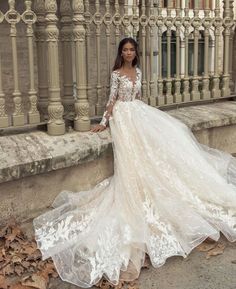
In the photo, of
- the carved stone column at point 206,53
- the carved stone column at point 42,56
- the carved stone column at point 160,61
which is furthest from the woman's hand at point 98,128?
the carved stone column at point 206,53

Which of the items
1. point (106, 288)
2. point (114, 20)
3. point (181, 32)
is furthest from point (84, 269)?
point (181, 32)

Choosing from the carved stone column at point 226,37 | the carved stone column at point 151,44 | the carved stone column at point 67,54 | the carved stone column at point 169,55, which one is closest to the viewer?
the carved stone column at point 67,54

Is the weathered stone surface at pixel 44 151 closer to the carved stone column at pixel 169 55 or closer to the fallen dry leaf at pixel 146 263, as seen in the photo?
the fallen dry leaf at pixel 146 263

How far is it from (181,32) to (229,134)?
4.38ft

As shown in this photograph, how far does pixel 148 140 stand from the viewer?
4125mm

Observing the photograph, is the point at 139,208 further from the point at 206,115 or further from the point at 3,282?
the point at 206,115

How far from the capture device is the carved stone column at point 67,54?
162 inches

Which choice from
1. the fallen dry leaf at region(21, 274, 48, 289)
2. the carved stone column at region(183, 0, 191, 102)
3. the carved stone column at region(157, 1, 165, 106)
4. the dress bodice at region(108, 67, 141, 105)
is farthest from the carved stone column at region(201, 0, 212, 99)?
the fallen dry leaf at region(21, 274, 48, 289)

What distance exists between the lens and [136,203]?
3.74 m

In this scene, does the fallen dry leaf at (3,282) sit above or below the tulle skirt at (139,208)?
below

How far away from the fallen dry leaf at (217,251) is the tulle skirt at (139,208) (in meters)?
0.11

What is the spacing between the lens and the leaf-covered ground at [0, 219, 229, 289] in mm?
3104

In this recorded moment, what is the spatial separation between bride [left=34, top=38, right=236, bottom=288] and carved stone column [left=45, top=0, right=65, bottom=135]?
38 cm

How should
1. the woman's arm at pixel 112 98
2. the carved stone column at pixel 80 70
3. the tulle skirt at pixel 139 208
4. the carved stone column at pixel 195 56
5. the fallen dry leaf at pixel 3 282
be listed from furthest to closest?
1. the carved stone column at pixel 195 56
2. the woman's arm at pixel 112 98
3. the carved stone column at pixel 80 70
4. the tulle skirt at pixel 139 208
5. the fallen dry leaf at pixel 3 282
